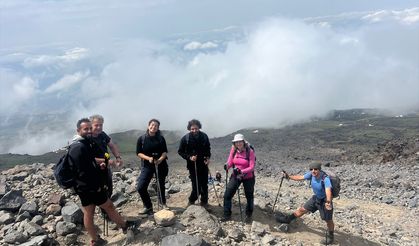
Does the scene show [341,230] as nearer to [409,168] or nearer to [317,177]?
[317,177]

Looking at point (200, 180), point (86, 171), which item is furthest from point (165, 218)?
point (86, 171)

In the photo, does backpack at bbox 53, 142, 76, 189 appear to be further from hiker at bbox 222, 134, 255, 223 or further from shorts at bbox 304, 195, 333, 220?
shorts at bbox 304, 195, 333, 220

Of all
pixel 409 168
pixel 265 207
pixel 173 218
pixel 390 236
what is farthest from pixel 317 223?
pixel 409 168

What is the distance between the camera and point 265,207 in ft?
46.6

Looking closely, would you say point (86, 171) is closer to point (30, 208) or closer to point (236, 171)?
point (236, 171)

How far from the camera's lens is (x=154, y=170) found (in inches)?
479

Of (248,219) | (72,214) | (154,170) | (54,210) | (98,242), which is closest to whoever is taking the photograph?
(98,242)

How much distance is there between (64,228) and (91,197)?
2717 millimetres

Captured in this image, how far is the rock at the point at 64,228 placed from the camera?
38.8ft

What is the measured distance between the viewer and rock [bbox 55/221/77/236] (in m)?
11.8

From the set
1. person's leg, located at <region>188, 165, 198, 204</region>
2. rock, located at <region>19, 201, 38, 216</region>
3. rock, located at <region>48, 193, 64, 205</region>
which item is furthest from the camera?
rock, located at <region>48, 193, 64, 205</region>

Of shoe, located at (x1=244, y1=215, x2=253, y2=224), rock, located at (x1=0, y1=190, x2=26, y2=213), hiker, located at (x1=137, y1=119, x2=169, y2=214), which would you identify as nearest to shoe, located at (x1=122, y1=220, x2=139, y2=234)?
hiker, located at (x1=137, y1=119, x2=169, y2=214)

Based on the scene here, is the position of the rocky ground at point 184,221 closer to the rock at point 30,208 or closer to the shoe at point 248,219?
the rock at point 30,208

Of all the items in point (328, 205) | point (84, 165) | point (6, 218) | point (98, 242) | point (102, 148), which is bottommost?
point (98, 242)
